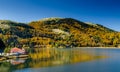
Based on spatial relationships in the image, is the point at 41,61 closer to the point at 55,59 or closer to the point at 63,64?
the point at 55,59

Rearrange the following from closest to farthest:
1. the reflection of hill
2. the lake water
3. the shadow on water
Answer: the lake water < the shadow on water < the reflection of hill

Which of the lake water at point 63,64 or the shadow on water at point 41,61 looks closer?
the lake water at point 63,64

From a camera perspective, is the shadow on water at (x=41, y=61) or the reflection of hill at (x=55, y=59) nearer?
the shadow on water at (x=41, y=61)

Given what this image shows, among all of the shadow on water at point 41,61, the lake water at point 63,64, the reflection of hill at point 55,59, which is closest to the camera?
the lake water at point 63,64

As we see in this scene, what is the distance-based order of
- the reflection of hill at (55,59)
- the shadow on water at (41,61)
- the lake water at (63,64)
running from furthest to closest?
the reflection of hill at (55,59)
the shadow on water at (41,61)
the lake water at (63,64)

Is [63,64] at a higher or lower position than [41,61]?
lower

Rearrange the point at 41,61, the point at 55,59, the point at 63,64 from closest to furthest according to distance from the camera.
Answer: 1. the point at 63,64
2. the point at 41,61
3. the point at 55,59

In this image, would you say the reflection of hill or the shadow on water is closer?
the shadow on water

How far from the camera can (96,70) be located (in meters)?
50.3

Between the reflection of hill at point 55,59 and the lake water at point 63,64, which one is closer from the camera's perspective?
the lake water at point 63,64

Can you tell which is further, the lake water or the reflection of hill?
the reflection of hill

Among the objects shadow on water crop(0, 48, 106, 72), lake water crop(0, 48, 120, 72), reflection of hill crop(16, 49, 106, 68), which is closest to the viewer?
lake water crop(0, 48, 120, 72)

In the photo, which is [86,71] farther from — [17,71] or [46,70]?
[17,71]

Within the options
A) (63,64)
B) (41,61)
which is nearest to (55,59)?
(41,61)
